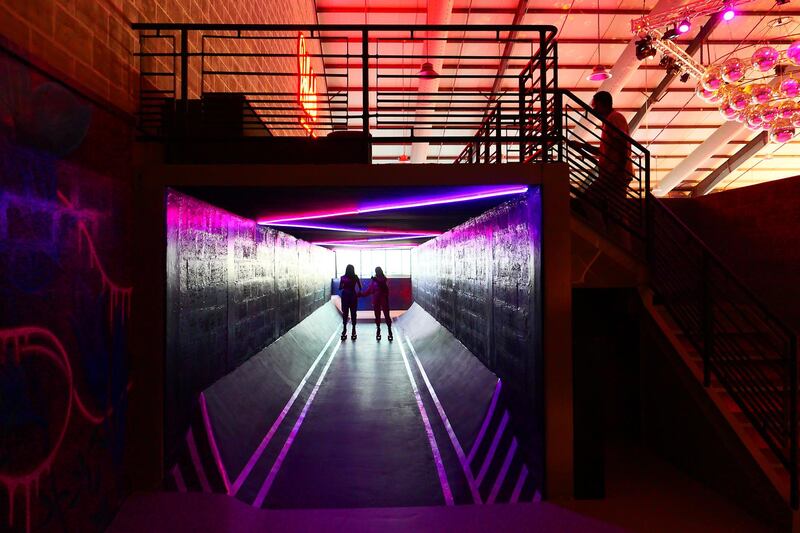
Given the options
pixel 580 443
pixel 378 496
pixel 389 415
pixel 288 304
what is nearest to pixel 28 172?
→ pixel 378 496

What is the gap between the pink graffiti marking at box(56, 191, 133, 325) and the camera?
370cm

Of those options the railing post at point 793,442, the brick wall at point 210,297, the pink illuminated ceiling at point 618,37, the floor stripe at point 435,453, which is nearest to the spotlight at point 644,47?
the pink illuminated ceiling at point 618,37

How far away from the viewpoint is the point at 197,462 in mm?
4770

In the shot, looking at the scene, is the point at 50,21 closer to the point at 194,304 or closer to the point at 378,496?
the point at 194,304

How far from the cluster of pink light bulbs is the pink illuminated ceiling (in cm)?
421

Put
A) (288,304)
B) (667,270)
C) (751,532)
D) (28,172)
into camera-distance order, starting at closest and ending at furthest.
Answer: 1. (28,172)
2. (751,532)
3. (667,270)
4. (288,304)

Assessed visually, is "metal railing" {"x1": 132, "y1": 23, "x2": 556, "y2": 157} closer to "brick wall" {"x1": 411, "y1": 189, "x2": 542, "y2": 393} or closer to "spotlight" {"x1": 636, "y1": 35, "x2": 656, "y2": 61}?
"brick wall" {"x1": 411, "y1": 189, "x2": 542, "y2": 393}

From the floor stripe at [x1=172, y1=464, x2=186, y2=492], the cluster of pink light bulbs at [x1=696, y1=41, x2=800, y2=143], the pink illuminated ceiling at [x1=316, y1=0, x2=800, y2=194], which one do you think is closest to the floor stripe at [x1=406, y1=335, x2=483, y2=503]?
the floor stripe at [x1=172, y1=464, x2=186, y2=492]

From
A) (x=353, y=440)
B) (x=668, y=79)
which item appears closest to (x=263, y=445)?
(x=353, y=440)

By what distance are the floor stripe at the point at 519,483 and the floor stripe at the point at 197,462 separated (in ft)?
9.58

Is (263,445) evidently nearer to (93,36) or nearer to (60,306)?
(60,306)

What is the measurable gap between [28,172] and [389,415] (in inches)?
216

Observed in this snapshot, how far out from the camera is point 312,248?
49.3ft

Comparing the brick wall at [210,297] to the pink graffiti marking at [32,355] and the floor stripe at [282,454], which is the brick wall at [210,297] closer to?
the floor stripe at [282,454]
